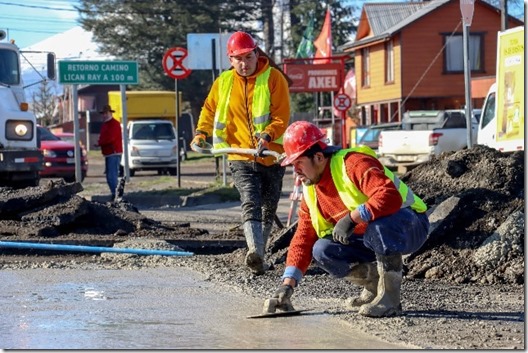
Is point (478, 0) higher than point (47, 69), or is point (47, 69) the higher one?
point (478, 0)

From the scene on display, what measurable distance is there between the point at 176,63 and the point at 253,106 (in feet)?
51.5

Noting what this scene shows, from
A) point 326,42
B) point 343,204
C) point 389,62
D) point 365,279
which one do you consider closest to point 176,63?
point 365,279

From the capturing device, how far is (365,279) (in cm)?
727

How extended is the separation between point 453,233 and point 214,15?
55877 millimetres

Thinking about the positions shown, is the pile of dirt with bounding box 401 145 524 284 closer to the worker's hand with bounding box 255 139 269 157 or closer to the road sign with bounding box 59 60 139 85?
the worker's hand with bounding box 255 139 269 157

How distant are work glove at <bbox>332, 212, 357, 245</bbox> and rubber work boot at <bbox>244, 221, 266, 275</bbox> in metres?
2.22

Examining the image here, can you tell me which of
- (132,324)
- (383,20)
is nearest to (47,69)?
(132,324)

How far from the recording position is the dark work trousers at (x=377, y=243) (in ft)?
22.3

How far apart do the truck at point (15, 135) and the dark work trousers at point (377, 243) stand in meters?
11.3

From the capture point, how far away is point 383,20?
57.6m

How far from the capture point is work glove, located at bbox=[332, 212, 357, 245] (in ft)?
21.8

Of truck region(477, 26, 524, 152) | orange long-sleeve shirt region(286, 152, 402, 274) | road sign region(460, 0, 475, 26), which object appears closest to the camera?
orange long-sleeve shirt region(286, 152, 402, 274)

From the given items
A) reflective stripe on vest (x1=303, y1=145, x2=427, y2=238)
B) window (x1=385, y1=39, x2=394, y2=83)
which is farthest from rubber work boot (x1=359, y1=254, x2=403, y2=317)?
window (x1=385, y1=39, x2=394, y2=83)

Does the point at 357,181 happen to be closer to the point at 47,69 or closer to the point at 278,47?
the point at 47,69
